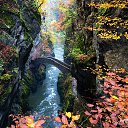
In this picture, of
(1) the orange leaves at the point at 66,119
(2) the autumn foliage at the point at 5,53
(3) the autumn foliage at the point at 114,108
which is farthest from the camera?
(2) the autumn foliage at the point at 5,53

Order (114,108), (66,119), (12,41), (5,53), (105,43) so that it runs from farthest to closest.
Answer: (12,41) < (5,53) < (105,43) < (114,108) < (66,119)

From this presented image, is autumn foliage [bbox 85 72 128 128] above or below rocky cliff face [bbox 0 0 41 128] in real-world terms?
below

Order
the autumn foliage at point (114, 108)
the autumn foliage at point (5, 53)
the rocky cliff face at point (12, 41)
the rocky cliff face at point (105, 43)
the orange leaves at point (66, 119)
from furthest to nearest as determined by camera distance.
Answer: the rocky cliff face at point (12, 41), the autumn foliage at point (5, 53), the rocky cliff face at point (105, 43), the autumn foliage at point (114, 108), the orange leaves at point (66, 119)

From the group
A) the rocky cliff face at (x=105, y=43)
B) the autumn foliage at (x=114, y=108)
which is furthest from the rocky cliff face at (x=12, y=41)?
the autumn foliage at (x=114, y=108)

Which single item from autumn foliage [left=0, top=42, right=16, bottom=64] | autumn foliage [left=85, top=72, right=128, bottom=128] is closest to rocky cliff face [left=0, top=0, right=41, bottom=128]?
autumn foliage [left=0, top=42, right=16, bottom=64]

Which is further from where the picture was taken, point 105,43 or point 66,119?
point 105,43

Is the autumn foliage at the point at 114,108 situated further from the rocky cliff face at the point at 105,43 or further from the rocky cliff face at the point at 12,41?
the rocky cliff face at the point at 12,41

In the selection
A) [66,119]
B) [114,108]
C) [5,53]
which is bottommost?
[66,119]

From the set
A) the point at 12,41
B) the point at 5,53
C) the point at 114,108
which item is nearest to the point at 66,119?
the point at 114,108

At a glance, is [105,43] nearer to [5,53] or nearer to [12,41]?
[5,53]

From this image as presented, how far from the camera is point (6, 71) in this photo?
12.6 m

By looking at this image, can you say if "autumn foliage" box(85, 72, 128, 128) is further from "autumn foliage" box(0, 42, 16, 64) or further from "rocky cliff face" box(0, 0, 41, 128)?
"autumn foliage" box(0, 42, 16, 64)

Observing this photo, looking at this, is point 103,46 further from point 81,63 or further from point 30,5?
point 30,5

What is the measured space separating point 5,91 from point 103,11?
7.30 m
